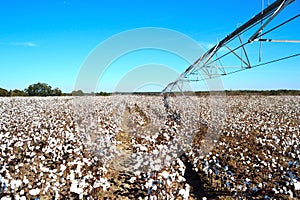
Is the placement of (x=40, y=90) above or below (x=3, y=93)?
above

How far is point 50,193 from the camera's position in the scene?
17.4 ft

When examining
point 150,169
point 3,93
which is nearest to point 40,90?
point 3,93

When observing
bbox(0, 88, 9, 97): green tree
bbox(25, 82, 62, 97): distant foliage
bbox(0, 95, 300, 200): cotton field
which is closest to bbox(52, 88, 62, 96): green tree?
bbox(25, 82, 62, 97): distant foliage

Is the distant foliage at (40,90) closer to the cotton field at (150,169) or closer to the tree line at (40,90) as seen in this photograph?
the tree line at (40,90)

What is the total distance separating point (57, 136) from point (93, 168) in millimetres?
3564

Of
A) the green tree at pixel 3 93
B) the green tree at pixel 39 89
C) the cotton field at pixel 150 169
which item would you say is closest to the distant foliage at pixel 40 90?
the green tree at pixel 39 89

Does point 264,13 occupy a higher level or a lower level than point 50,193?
higher

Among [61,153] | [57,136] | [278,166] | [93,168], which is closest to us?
[93,168]

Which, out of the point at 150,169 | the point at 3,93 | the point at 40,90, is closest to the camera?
the point at 150,169

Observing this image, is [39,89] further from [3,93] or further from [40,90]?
[3,93]

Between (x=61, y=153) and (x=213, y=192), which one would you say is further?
(x=61, y=153)

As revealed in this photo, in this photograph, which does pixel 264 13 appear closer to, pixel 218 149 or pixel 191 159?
pixel 191 159

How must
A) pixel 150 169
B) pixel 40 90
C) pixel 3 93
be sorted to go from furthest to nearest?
pixel 40 90 → pixel 3 93 → pixel 150 169

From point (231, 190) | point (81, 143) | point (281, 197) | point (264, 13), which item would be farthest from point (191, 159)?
point (264, 13)
